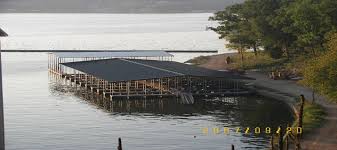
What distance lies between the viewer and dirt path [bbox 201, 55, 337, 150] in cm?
3881

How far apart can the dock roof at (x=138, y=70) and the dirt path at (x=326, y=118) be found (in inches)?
204

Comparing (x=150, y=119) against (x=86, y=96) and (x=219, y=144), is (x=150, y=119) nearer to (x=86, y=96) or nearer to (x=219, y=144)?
(x=219, y=144)

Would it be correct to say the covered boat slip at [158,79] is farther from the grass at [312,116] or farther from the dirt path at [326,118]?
the grass at [312,116]

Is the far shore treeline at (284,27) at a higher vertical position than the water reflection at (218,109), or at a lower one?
higher

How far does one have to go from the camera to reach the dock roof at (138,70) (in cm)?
6066

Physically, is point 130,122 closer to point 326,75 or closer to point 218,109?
point 218,109

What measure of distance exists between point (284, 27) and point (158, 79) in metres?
17.8

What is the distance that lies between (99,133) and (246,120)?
12.1m

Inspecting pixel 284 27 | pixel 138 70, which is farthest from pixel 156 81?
pixel 284 27

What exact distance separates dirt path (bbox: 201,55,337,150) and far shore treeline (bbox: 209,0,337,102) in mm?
2313

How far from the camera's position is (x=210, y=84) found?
2591 inches

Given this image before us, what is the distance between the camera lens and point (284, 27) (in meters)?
74.1

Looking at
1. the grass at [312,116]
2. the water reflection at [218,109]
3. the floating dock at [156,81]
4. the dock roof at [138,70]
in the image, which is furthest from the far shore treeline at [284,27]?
the dock roof at [138,70]

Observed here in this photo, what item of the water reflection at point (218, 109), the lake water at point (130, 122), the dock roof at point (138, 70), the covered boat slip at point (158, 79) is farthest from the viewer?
the covered boat slip at point (158, 79)
